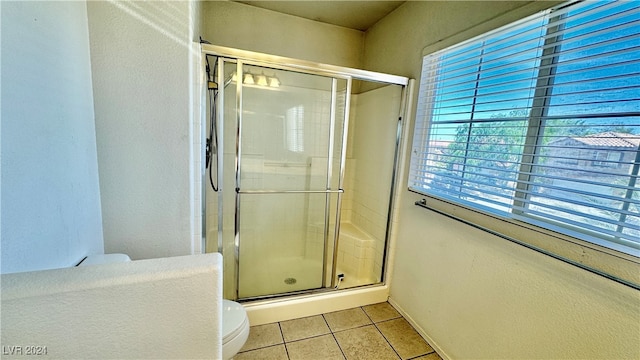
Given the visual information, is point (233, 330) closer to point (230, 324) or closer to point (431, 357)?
point (230, 324)

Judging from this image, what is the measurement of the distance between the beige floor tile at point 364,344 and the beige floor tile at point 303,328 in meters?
0.13

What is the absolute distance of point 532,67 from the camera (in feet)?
3.91

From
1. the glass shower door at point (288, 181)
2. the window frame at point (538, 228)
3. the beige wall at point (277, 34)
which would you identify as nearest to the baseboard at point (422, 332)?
the glass shower door at point (288, 181)

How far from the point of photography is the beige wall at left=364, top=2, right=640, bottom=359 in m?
0.95

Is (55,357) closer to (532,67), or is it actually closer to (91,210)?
(91,210)

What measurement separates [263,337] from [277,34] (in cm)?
261

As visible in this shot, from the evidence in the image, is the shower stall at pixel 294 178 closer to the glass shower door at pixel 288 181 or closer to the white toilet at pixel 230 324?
the glass shower door at pixel 288 181

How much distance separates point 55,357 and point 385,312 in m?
1.95

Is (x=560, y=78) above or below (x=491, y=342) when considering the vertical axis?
above

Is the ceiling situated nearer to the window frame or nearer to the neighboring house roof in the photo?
the window frame

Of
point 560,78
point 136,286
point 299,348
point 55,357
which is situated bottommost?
point 299,348

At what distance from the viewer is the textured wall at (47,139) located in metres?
0.71

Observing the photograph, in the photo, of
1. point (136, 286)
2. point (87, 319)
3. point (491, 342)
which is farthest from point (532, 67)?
point (87, 319)

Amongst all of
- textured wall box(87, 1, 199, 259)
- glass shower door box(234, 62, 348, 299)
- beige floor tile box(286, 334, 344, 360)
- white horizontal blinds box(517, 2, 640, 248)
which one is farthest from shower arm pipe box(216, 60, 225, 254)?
white horizontal blinds box(517, 2, 640, 248)
